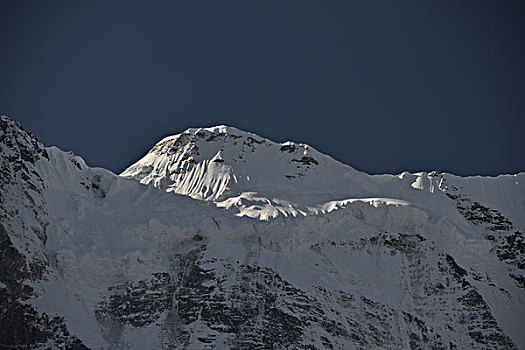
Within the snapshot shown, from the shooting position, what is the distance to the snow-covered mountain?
68562 mm

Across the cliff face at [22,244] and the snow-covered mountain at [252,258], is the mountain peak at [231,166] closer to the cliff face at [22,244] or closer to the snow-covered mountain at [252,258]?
the snow-covered mountain at [252,258]

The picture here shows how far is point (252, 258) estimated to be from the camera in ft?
242

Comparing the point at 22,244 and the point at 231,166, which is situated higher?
the point at 231,166

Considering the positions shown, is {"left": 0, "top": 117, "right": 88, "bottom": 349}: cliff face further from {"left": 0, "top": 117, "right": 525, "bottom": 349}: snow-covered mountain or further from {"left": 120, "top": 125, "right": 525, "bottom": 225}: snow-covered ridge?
{"left": 120, "top": 125, "right": 525, "bottom": 225}: snow-covered ridge

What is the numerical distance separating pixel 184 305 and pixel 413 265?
15747mm

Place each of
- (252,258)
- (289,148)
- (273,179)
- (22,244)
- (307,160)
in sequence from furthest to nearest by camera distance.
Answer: (289,148), (307,160), (273,179), (252,258), (22,244)

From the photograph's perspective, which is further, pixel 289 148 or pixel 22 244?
pixel 289 148

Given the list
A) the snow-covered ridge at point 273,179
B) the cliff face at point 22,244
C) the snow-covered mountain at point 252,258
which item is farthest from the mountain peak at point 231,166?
the cliff face at point 22,244

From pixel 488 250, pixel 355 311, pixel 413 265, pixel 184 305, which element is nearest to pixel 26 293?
pixel 184 305

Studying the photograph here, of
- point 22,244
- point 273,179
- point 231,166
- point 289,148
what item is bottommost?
point 22,244

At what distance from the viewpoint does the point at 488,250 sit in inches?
3063

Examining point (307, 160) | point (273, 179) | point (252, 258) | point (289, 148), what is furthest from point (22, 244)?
point (289, 148)

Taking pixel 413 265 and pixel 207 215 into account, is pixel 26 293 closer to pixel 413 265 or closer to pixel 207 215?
pixel 207 215

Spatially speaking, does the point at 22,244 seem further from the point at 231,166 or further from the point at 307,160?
the point at 307,160
